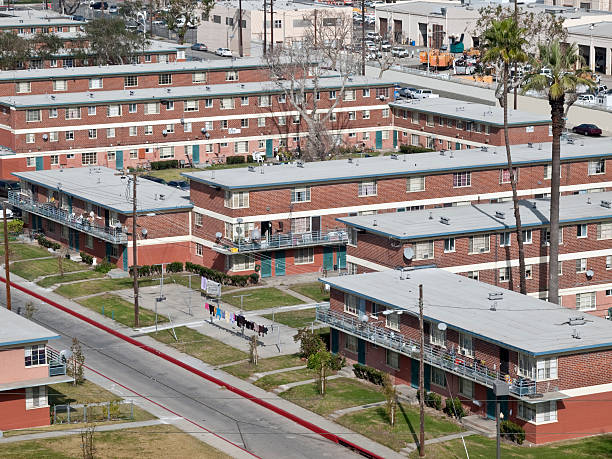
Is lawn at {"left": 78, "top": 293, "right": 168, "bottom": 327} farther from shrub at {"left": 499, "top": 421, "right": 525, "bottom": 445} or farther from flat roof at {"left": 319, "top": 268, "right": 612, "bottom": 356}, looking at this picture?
shrub at {"left": 499, "top": 421, "right": 525, "bottom": 445}

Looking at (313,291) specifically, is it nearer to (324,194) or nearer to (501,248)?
(324,194)

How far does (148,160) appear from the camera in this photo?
142250 mm

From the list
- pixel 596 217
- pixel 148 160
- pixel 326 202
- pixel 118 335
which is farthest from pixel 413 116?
pixel 118 335

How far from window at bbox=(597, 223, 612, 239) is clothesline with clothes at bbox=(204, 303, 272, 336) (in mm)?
23403

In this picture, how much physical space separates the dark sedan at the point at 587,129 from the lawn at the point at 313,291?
191 feet

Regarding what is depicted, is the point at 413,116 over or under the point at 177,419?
over

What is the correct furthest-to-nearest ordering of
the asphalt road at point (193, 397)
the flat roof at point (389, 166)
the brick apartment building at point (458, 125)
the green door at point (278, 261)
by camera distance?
the brick apartment building at point (458, 125)
the flat roof at point (389, 166)
the green door at point (278, 261)
the asphalt road at point (193, 397)

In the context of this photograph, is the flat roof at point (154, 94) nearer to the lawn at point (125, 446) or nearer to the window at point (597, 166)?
the window at point (597, 166)

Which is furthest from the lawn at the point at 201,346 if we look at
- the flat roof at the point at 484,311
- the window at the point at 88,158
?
the window at the point at 88,158

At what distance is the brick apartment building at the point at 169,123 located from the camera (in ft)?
452

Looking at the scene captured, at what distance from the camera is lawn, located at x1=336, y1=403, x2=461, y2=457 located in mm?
70500

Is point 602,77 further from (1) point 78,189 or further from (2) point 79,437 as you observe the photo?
(2) point 79,437

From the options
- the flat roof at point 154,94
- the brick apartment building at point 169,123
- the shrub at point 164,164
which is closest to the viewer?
the brick apartment building at point 169,123

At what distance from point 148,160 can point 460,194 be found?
40951 mm
